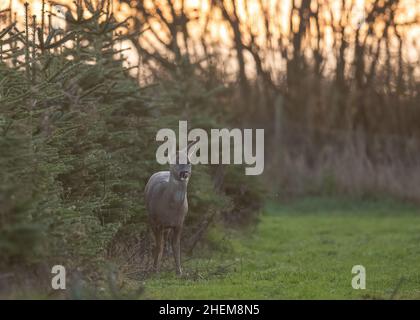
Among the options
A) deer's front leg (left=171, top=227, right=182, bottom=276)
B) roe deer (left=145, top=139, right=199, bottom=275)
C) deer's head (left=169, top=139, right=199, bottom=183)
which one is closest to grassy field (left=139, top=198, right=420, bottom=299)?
deer's front leg (left=171, top=227, right=182, bottom=276)

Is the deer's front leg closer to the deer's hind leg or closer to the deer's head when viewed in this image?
the deer's hind leg

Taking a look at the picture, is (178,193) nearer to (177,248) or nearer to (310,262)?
Result: (177,248)

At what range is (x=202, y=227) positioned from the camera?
14578mm

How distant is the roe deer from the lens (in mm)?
12055

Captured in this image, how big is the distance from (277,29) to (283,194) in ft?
31.3

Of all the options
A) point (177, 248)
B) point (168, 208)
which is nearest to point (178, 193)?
point (168, 208)

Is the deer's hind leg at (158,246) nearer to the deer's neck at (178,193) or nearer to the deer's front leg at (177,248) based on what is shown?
the deer's front leg at (177,248)

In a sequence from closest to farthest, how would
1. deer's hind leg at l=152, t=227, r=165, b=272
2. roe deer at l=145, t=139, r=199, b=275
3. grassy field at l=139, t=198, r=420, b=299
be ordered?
grassy field at l=139, t=198, r=420, b=299 → roe deer at l=145, t=139, r=199, b=275 → deer's hind leg at l=152, t=227, r=165, b=272

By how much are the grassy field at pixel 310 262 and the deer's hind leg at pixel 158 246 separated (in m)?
0.28

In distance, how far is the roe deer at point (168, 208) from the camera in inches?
475

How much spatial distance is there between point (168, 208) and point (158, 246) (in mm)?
→ 577

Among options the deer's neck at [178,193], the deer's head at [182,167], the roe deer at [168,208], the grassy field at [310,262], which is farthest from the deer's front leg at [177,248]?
the deer's head at [182,167]

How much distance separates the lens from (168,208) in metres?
12.1

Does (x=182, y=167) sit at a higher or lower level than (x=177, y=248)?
higher
